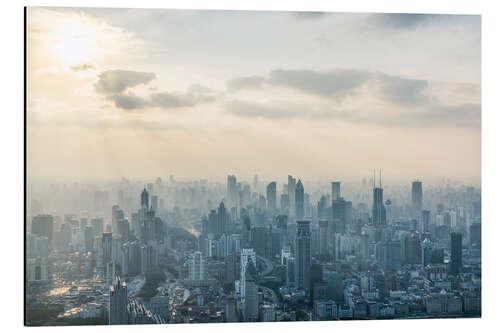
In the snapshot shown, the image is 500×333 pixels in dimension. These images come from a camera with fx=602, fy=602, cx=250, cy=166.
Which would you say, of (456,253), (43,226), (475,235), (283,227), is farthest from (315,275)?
(43,226)

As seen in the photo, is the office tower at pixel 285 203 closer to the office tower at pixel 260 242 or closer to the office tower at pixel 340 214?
the office tower at pixel 260 242

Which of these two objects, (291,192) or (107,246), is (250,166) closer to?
(291,192)

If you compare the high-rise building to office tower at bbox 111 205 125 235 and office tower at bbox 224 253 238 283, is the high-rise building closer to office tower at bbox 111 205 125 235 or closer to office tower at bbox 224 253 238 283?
office tower at bbox 224 253 238 283

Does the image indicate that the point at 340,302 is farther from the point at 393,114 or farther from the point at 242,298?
the point at 393,114

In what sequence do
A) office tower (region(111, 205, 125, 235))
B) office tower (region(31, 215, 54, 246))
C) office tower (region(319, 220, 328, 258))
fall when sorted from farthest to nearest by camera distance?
office tower (region(319, 220, 328, 258)) → office tower (region(111, 205, 125, 235)) → office tower (region(31, 215, 54, 246))

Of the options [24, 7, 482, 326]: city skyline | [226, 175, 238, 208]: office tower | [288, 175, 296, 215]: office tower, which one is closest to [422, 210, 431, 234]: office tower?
[24, 7, 482, 326]: city skyline
